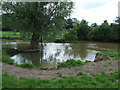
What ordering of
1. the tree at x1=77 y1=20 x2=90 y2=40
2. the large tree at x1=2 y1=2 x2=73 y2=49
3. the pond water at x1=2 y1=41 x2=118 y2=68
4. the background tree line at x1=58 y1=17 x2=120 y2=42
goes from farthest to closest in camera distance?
the tree at x1=77 y1=20 x2=90 y2=40
the background tree line at x1=58 y1=17 x2=120 y2=42
the large tree at x1=2 y1=2 x2=73 y2=49
the pond water at x1=2 y1=41 x2=118 y2=68

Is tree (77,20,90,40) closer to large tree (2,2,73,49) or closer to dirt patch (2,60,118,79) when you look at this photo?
large tree (2,2,73,49)

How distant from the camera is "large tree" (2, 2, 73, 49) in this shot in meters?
13.5

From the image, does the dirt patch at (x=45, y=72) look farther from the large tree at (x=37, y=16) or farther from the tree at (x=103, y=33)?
the tree at (x=103, y=33)

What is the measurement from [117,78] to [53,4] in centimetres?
1125

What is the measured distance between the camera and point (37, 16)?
1368cm

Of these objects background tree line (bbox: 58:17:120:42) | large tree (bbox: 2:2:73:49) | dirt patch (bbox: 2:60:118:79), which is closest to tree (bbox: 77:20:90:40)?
background tree line (bbox: 58:17:120:42)

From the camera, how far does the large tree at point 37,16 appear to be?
13453 mm

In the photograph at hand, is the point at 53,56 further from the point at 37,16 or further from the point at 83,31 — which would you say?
the point at 83,31

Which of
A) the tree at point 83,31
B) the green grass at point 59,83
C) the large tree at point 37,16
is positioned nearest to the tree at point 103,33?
the tree at point 83,31

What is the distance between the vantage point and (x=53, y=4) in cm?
1441

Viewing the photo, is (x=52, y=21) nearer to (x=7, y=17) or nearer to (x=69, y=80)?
(x=7, y=17)

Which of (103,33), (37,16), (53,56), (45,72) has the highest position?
(37,16)

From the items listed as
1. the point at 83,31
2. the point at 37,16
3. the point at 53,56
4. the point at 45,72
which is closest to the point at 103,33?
the point at 83,31

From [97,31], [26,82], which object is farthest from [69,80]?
[97,31]
